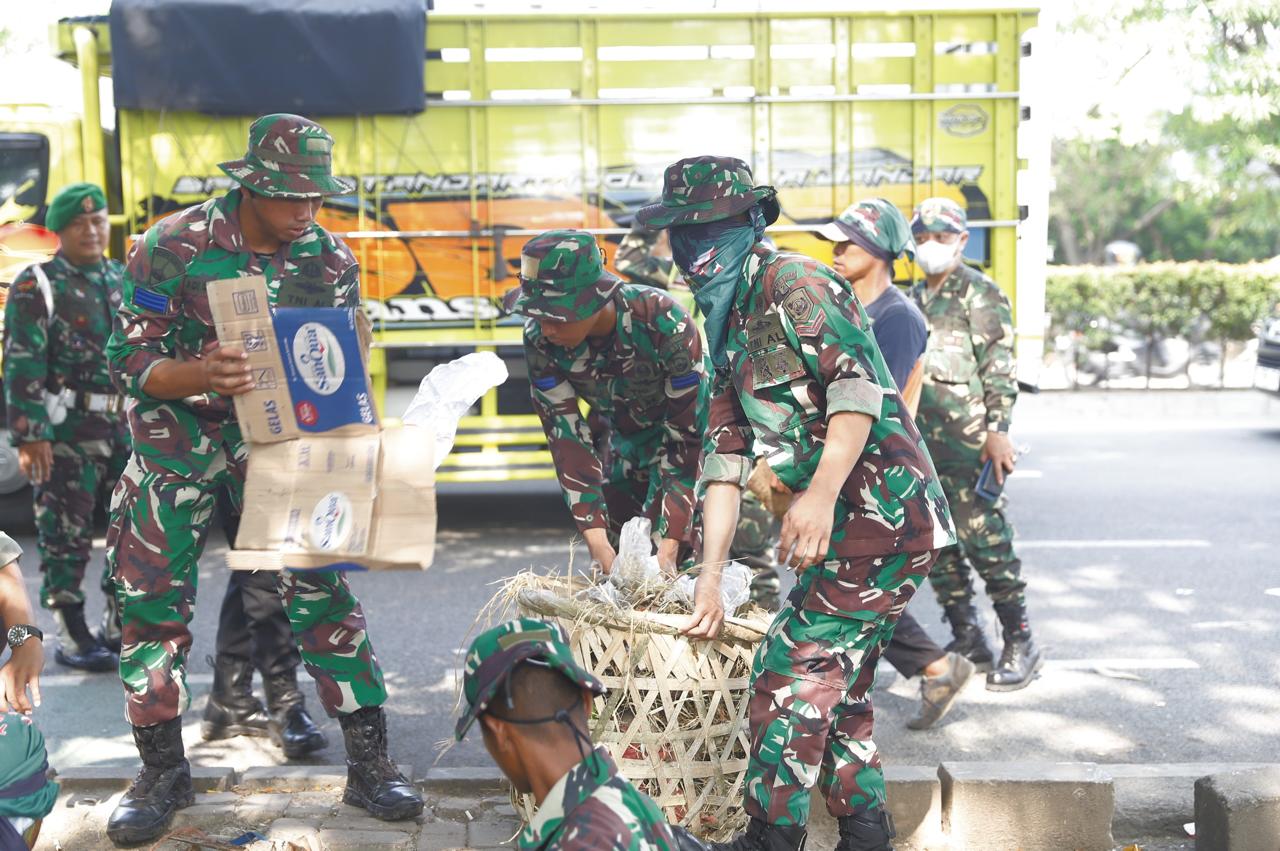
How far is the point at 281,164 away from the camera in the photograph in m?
3.85

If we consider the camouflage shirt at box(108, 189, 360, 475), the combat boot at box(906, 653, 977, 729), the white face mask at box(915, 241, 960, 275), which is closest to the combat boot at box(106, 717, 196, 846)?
the camouflage shirt at box(108, 189, 360, 475)

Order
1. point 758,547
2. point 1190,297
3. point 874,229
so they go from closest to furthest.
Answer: point 874,229
point 758,547
point 1190,297

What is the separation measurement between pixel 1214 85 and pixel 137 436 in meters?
18.8

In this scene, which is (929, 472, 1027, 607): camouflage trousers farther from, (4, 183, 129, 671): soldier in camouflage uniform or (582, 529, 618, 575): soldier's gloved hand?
(4, 183, 129, 671): soldier in camouflage uniform

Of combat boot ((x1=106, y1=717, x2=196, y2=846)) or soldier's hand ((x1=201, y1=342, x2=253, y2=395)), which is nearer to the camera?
soldier's hand ((x1=201, y1=342, x2=253, y2=395))

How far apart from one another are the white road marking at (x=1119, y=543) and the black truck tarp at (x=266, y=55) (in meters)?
4.83

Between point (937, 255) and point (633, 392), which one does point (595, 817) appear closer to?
point (633, 392)

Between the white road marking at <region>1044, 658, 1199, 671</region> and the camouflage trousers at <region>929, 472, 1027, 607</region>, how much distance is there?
53 centimetres

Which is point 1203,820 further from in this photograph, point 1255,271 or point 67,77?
point 1255,271

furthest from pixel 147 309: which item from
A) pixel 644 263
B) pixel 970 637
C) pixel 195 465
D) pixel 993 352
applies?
pixel 970 637

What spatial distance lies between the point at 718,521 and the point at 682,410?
1.02m

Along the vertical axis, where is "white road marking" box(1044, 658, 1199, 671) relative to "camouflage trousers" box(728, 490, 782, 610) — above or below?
below

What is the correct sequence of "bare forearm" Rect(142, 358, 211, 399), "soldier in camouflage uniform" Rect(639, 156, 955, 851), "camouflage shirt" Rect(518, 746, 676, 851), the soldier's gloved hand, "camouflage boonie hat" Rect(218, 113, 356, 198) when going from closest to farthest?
"camouflage shirt" Rect(518, 746, 676, 851) < "soldier in camouflage uniform" Rect(639, 156, 955, 851) < "bare forearm" Rect(142, 358, 211, 399) < "camouflage boonie hat" Rect(218, 113, 356, 198) < the soldier's gloved hand

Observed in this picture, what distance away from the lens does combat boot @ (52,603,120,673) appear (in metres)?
6.02
